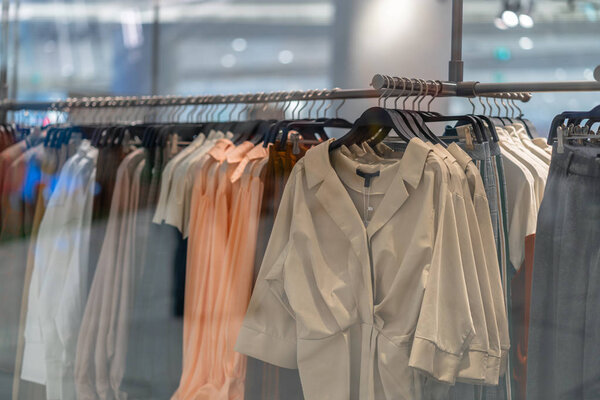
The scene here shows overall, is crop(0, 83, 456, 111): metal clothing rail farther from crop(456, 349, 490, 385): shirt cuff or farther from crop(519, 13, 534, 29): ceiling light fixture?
crop(456, 349, 490, 385): shirt cuff

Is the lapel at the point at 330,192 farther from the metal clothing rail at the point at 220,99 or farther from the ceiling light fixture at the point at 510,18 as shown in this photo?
the ceiling light fixture at the point at 510,18

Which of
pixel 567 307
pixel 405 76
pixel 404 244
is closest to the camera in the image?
pixel 567 307

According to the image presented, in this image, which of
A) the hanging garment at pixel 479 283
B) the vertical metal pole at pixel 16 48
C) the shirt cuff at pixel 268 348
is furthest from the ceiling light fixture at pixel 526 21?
the vertical metal pole at pixel 16 48

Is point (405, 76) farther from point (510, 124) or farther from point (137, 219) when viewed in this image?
A: point (137, 219)

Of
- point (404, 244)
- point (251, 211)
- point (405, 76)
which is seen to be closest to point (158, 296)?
point (251, 211)

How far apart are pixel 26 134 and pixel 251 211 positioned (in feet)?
2.74

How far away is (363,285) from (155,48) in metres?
1.27

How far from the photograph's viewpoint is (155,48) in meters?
2.18

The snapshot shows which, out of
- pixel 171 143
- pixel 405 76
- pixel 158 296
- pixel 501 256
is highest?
pixel 405 76

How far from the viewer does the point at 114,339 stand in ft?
5.56

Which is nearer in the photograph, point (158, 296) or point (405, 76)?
point (405, 76)

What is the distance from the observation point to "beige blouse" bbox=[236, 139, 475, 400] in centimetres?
117

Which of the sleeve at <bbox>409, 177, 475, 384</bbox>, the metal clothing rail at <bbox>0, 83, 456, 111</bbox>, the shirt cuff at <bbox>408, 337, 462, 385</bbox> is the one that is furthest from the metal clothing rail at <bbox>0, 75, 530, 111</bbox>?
the shirt cuff at <bbox>408, 337, 462, 385</bbox>

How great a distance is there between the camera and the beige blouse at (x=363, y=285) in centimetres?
117
